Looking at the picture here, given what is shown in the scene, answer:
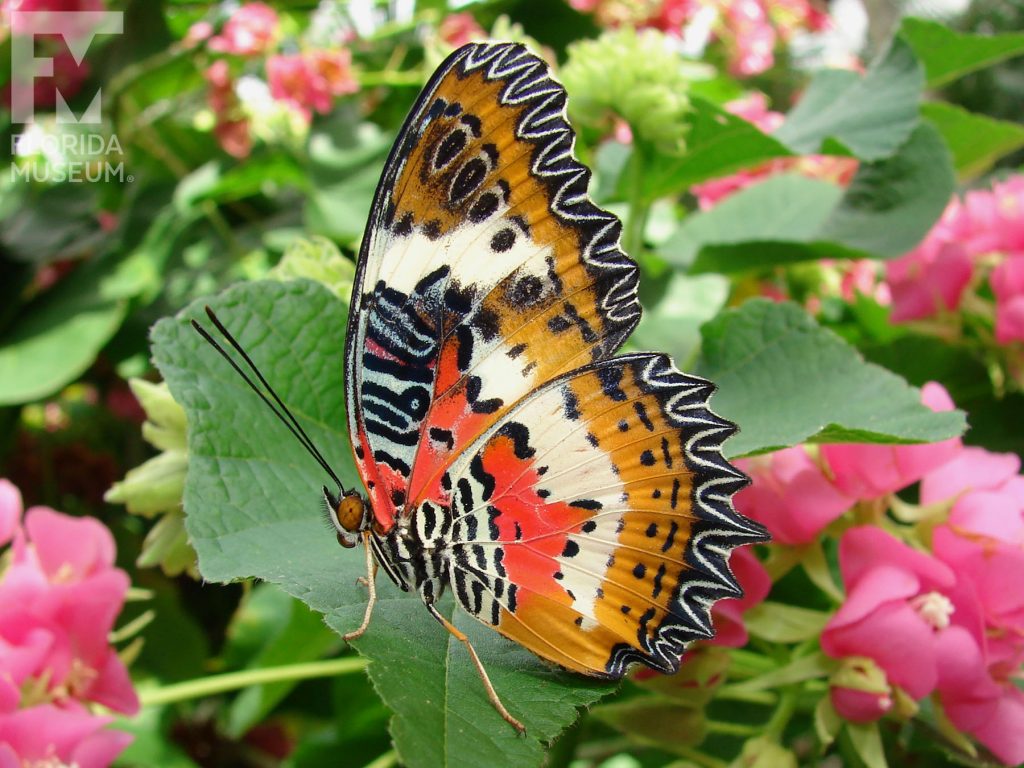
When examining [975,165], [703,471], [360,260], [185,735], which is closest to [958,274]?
[975,165]

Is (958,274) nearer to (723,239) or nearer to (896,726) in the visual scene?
(723,239)

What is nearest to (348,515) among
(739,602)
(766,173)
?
Result: (739,602)

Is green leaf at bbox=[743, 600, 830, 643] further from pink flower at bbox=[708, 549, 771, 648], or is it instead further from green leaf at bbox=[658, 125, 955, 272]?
green leaf at bbox=[658, 125, 955, 272]

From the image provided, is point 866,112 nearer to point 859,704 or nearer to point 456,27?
point 859,704

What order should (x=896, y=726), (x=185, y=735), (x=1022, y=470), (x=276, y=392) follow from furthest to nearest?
1. (x=185, y=735)
2. (x=1022, y=470)
3. (x=896, y=726)
4. (x=276, y=392)

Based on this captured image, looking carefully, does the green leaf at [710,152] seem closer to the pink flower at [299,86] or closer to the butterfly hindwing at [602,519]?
the butterfly hindwing at [602,519]

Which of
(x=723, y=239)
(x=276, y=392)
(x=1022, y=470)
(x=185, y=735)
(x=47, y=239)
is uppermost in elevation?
(x=47, y=239)
